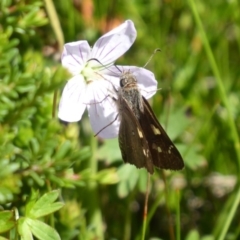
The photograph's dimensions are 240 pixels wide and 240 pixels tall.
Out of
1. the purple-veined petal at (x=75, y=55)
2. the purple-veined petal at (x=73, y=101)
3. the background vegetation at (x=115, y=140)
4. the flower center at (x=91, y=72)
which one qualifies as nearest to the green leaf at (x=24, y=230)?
the background vegetation at (x=115, y=140)

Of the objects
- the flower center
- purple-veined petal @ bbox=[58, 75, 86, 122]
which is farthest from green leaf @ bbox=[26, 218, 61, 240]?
the flower center

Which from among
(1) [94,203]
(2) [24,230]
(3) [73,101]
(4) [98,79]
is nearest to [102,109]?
(4) [98,79]

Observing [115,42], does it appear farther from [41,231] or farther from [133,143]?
[41,231]

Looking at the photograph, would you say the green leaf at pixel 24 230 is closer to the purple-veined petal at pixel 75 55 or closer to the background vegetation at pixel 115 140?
the background vegetation at pixel 115 140

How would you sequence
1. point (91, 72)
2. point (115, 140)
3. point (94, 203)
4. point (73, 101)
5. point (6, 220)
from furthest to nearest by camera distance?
point (115, 140) < point (94, 203) < point (91, 72) < point (73, 101) < point (6, 220)

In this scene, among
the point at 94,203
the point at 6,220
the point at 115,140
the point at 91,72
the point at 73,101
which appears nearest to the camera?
the point at 6,220
